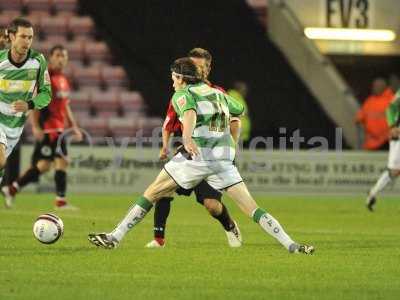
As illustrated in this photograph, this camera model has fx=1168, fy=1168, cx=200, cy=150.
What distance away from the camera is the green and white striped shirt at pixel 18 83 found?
34.8ft

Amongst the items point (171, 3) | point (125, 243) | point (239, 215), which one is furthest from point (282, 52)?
point (125, 243)

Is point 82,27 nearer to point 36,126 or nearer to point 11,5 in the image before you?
point 11,5

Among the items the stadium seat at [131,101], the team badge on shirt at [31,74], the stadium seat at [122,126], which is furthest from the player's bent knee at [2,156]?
the stadium seat at [131,101]

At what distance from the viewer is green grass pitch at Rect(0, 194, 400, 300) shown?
7.26 m

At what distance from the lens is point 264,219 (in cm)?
936

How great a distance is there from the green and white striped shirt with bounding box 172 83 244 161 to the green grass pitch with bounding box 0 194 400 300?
860 mm

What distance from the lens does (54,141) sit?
15648mm

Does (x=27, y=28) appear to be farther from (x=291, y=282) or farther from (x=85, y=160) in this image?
(x=85, y=160)

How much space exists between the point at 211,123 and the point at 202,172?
41cm

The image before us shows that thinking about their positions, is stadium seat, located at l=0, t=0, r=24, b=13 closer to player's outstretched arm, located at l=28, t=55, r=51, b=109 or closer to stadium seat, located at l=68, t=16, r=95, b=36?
stadium seat, located at l=68, t=16, r=95, b=36

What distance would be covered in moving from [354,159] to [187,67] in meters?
11.9

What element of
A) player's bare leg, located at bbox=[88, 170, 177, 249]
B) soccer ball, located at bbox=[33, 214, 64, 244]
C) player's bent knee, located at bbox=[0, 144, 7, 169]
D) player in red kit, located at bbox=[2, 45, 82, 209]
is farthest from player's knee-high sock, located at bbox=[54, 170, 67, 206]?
player's bare leg, located at bbox=[88, 170, 177, 249]

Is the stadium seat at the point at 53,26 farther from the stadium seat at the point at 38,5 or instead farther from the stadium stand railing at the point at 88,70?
the stadium seat at the point at 38,5

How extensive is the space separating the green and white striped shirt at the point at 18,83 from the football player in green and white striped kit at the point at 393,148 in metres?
6.57
